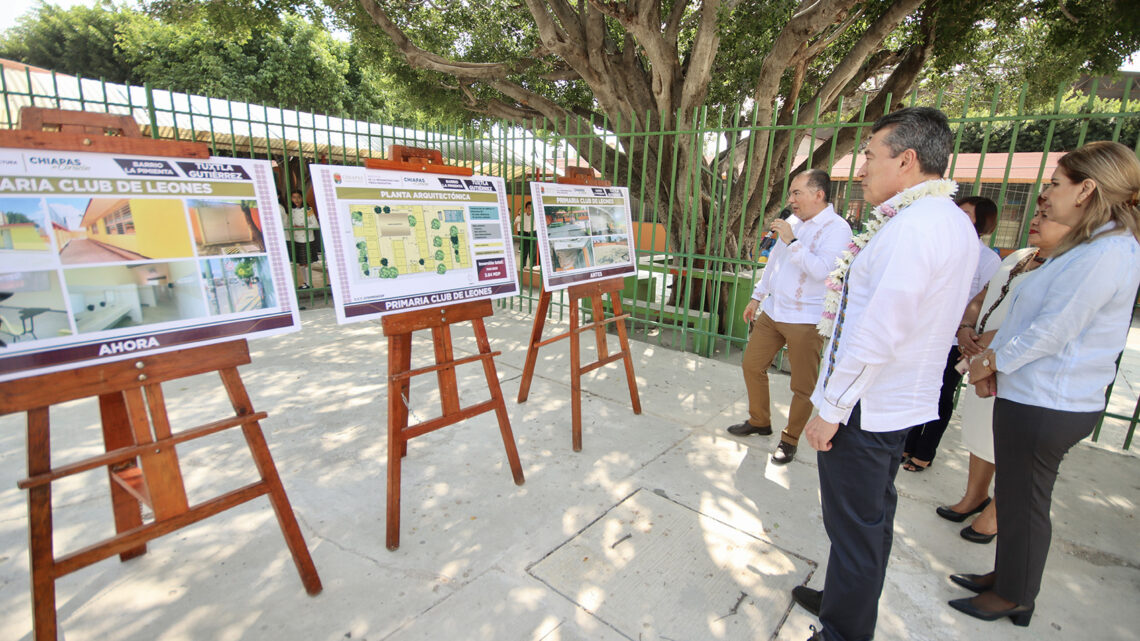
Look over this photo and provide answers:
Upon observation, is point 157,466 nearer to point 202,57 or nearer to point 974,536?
point 974,536

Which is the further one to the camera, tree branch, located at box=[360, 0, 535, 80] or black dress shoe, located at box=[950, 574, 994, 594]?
tree branch, located at box=[360, 0, 535, 80]

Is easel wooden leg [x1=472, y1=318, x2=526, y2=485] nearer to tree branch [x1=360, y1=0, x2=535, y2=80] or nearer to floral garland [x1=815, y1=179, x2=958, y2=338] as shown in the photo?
floral garland [x1=815, y1=179, x2=958, y2=338]

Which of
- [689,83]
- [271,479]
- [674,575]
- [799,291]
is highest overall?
[689,83]

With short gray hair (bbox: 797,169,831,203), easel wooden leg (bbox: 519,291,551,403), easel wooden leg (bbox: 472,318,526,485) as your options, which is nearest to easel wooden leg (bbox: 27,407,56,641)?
easel wooden leg (bbox: 472,318,526,485)

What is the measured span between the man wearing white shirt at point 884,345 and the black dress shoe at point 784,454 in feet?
5.07

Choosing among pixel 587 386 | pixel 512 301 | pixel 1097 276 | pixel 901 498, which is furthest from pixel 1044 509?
pixel 512 301

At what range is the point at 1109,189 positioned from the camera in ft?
6.20

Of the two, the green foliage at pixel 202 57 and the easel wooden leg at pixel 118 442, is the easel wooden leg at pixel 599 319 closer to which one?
the easel wooden leg at pixel 118 442

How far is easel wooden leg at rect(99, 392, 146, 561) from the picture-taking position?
2.06m

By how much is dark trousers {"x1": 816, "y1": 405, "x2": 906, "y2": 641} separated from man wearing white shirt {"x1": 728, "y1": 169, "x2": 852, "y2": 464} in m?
1.42

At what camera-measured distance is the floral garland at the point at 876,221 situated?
1.63m

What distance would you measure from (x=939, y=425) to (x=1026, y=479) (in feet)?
4.68

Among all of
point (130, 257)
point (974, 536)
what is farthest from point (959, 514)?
point (130, 257)

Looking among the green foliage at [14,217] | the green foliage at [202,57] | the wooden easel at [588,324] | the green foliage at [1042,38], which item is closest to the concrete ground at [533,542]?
the wooden easel at [588,324]
